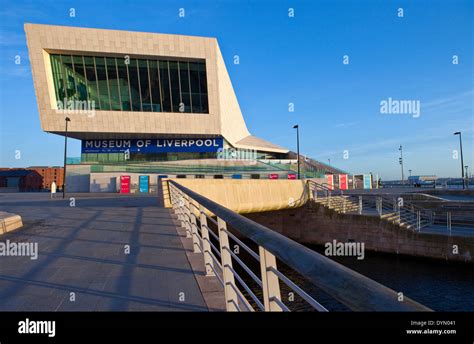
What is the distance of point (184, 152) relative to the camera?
44.8 meters

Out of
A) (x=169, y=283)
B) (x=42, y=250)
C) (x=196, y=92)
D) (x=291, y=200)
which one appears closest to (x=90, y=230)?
(x=42, y=250)

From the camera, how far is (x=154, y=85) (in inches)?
1644

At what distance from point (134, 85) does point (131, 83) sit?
43 centimetres

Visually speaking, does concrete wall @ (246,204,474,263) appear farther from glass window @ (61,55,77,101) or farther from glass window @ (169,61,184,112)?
glass window @ (61,55,77,101)

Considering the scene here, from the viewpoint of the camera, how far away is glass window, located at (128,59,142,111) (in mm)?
40622

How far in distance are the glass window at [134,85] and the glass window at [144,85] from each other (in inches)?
19.9

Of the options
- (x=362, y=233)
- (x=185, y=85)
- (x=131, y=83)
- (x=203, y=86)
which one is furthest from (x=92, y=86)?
(x=362, y=233)

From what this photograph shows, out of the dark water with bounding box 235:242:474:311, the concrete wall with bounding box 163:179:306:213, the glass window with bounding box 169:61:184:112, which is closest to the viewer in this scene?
the dark water with bounding box 235:242:474:311

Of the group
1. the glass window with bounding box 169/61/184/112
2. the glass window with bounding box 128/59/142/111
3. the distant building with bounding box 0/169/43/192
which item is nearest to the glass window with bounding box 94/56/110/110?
the glass window with bounding box 128/59/142/111

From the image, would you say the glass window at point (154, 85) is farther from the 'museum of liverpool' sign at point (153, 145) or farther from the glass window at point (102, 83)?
the glass window at point (102, 83)

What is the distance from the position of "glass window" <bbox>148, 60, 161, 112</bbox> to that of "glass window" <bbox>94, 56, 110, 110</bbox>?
554 centimetres

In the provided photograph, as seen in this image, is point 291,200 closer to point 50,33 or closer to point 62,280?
point 62,280

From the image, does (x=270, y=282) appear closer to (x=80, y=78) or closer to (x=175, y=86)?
(x=175, y=86)
